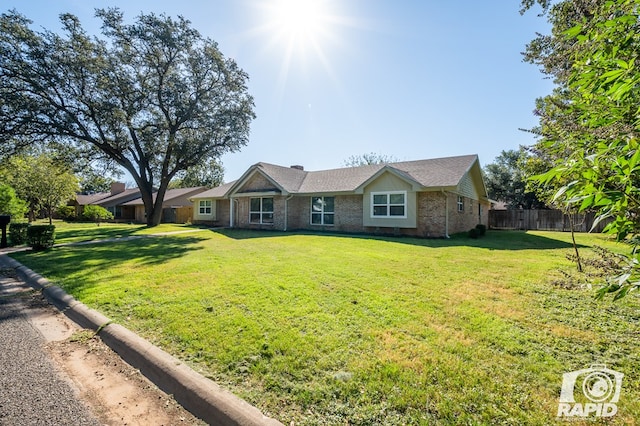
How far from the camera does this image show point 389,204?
1636 centimetres

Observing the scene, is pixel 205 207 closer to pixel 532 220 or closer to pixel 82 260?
pixel 82 260

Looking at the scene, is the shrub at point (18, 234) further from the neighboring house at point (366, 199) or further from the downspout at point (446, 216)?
the downspout at point (446, 216)

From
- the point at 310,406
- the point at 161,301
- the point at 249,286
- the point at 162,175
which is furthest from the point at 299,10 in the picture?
the point at 162,175

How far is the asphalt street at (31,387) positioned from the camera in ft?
8.29

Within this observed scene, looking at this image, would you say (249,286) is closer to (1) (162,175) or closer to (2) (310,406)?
(2) (310,406)

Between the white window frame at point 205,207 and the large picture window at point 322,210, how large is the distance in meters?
11.1

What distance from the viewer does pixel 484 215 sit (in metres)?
23.8

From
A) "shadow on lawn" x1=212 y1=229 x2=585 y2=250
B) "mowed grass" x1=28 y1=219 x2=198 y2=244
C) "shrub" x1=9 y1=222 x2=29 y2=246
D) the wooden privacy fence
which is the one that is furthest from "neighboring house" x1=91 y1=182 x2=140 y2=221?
the wooden privacy fence

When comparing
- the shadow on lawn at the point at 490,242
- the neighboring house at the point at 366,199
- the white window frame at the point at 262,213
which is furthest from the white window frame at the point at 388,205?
the white window frame at the point at 262,213

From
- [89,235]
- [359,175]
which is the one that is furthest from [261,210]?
[89,235]

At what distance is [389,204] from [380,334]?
1314 centimetres

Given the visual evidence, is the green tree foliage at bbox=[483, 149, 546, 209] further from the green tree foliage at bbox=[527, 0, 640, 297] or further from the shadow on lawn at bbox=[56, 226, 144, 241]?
the shadow on lawn at bbox=[56, 226, 144, 241]

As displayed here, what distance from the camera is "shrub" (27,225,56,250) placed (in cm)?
1091

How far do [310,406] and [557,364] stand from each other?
255 centimetres
